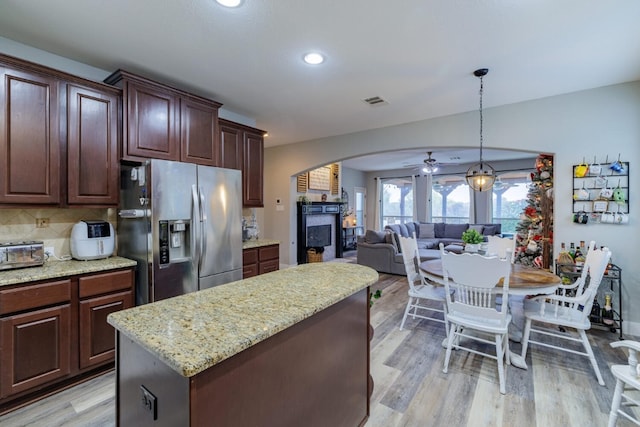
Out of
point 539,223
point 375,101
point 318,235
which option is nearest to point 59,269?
point 375,101

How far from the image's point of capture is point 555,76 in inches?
114

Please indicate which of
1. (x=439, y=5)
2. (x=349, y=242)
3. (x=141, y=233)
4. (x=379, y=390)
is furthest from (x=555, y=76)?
(x=349, y=242)

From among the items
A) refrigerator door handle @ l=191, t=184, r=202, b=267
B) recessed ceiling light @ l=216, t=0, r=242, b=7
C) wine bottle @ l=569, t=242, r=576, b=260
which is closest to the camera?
recessed ceiling light @ l=216, t=0, r=242, b=7

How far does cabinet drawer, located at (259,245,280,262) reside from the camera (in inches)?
145

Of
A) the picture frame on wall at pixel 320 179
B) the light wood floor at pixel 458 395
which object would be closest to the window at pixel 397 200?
the picture frame on wall at pixel 320 179

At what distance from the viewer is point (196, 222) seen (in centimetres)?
268

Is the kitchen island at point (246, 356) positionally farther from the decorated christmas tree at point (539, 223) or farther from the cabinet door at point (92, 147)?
the decorated christmas tree at point (539, 223)

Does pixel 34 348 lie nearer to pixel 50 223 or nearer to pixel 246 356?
pixel 50 223

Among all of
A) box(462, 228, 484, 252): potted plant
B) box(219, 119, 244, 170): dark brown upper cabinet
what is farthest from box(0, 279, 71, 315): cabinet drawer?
box(462, 228, 484, 252): potted plant

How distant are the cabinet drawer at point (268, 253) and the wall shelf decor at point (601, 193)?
140 inches

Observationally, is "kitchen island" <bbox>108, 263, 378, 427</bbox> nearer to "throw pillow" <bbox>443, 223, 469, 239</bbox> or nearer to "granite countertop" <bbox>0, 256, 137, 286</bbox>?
A: "granite countertop" <bbox>0, 256, 137, 286</bbox>

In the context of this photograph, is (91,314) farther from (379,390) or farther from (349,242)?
(349,242)

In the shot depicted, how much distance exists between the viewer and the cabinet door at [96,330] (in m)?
2.20

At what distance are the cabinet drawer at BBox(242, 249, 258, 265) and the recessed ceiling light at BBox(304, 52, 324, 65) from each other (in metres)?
2.13
